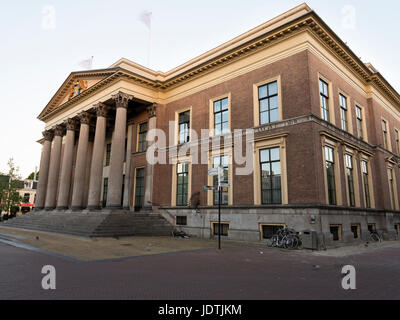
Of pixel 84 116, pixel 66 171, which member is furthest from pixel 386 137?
pixel 66 171

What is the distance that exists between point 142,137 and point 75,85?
1087cm

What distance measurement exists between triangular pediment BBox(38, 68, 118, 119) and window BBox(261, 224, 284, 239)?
1891cm

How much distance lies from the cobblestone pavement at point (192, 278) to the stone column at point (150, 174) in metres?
14.1

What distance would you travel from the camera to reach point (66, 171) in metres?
29.8

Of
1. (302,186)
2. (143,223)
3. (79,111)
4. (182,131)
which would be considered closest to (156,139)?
(182,131)

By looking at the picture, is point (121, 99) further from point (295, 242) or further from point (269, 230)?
point (295, 242)

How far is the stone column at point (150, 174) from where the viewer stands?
989 inches

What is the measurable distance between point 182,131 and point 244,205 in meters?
9.86

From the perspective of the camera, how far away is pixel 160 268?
8852 mm

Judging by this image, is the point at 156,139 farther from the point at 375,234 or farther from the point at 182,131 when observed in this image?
the point at 375,234

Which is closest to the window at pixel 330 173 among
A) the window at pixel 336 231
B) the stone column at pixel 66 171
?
the window at pixel 336 231
